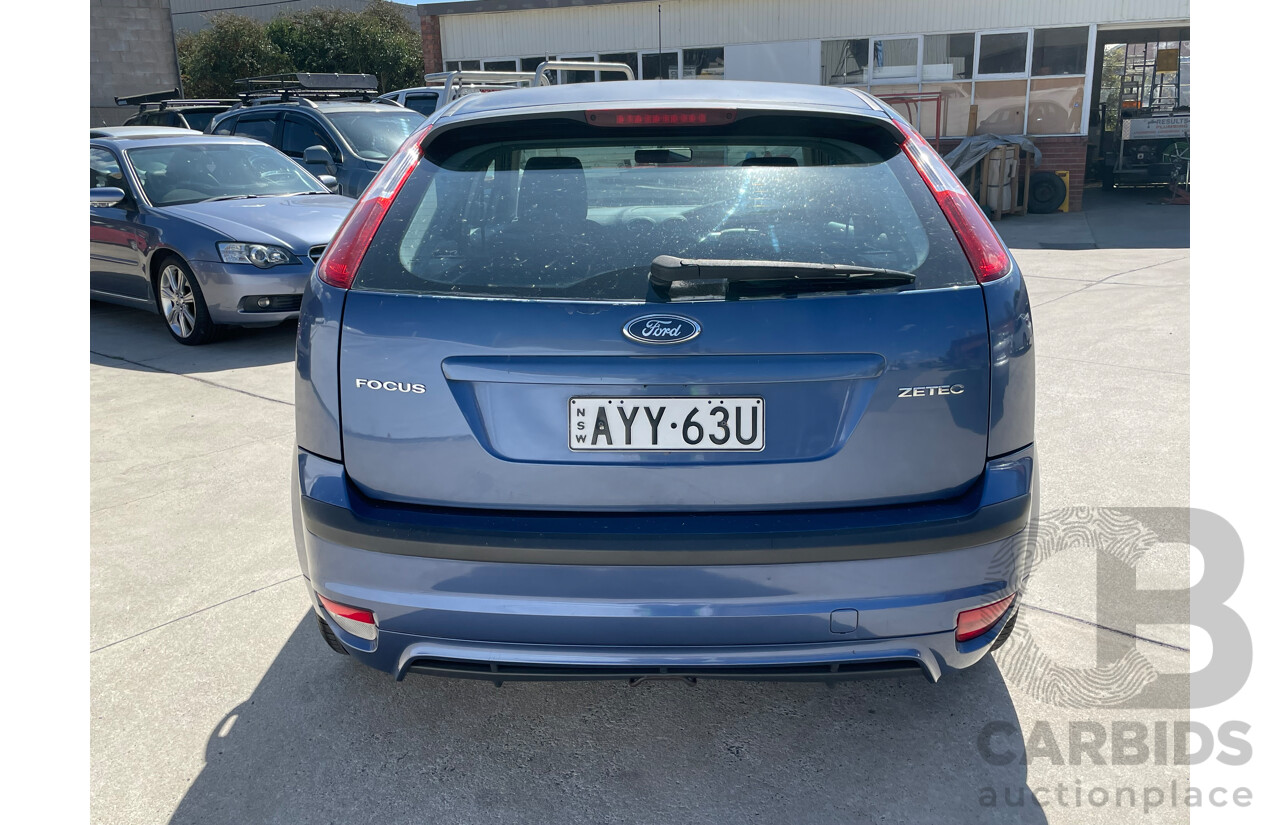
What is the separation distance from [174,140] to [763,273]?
27.0ft

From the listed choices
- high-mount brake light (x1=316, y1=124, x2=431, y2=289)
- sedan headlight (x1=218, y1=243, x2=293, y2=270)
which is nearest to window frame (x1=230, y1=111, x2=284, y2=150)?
sedan headlight (x1=218, y1=243, x2=293, y2=270)

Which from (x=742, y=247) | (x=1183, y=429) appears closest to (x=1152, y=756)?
(x=742, y=247)

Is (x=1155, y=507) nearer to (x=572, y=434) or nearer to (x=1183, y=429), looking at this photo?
(x=1183, y=429)

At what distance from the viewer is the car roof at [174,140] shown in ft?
27.8

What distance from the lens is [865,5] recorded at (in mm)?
17906

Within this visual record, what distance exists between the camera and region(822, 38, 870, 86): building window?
18219mm

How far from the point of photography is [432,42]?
21641 millimetres

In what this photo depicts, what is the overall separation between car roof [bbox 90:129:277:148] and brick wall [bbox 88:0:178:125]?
15.7 m

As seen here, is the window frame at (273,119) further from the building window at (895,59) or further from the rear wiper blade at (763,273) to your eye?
the building window at (895,59)

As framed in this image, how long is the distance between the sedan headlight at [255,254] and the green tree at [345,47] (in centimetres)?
2661

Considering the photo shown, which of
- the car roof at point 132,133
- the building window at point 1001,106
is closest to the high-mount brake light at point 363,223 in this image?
the car roof at point 132,133

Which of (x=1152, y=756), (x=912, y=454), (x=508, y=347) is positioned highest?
(x=508, y=347)

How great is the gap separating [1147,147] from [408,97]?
47.1ft

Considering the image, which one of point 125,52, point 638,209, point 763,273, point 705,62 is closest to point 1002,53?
point 705,62
